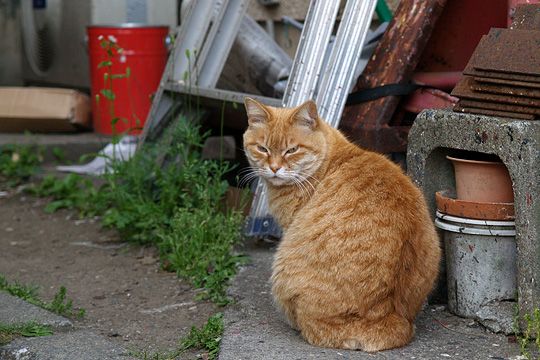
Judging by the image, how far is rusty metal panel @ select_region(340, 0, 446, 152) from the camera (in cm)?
436

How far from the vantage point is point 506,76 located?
11.2ft

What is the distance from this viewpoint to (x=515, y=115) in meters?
3.36

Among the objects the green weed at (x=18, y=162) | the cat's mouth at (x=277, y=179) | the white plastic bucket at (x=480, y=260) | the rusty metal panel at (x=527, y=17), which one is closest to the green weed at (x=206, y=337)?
the cat's mouth at (x=277, y=179)

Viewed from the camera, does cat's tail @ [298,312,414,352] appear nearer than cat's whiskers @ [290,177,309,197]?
Yes

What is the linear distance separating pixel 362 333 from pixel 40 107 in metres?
4.72

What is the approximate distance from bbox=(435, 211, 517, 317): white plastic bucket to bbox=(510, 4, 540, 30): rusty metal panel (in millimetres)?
846

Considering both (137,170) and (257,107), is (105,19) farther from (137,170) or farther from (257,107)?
(257,107)

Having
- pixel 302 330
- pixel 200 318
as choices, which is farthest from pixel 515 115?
pixel 200 318

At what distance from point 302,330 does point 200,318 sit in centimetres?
80

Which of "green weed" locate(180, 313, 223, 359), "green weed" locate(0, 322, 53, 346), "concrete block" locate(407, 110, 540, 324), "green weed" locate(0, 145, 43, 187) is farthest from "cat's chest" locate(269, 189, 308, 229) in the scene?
"green weed" locate(0, 145, 43, 187)

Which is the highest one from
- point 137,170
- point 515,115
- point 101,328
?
point 515,115

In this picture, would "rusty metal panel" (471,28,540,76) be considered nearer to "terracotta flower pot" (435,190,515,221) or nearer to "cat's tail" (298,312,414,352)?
"terracotta flower pot" (435,190,515,221)

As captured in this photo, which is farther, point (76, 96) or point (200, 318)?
point (76, 96)

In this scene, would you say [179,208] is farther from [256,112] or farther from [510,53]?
[510,53]
